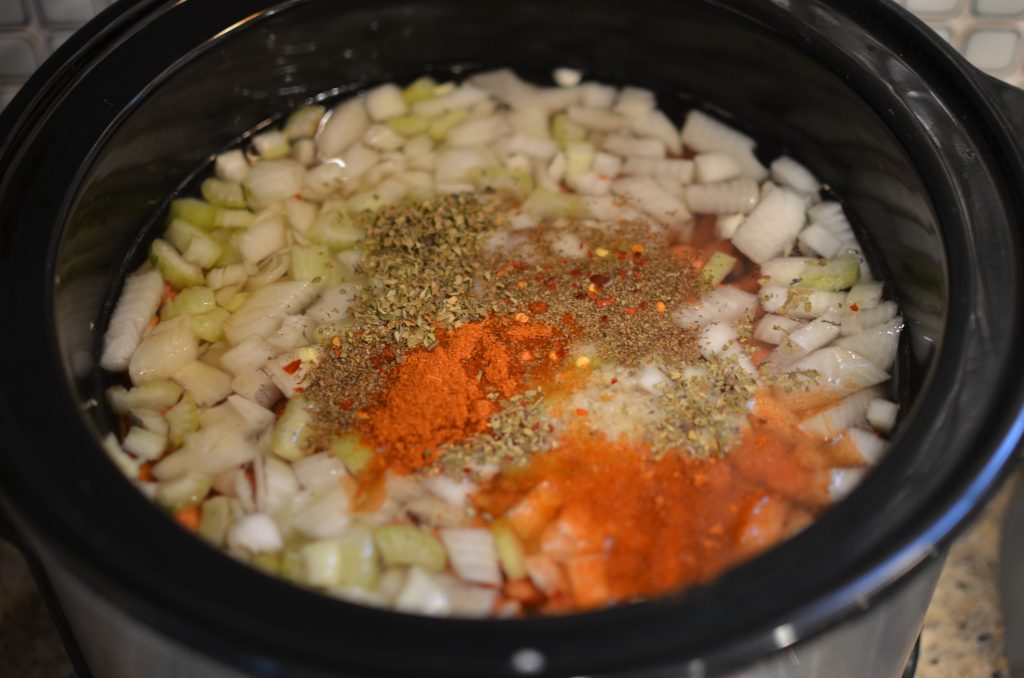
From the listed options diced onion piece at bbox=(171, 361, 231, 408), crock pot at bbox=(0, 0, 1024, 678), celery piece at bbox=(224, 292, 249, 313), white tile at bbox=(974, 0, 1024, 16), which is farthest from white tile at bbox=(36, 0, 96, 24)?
→ white tile at bbox=(974, 0, 1024, 16)

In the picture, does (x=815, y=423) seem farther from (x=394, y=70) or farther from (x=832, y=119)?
(x=394, y=70)

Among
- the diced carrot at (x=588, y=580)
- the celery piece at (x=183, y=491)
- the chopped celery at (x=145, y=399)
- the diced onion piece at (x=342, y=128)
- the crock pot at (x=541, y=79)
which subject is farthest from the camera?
the diced onion piece at (x=342, y=128)

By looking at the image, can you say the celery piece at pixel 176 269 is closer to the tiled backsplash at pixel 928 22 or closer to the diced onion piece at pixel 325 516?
the diced onion piece at pixel 325 516

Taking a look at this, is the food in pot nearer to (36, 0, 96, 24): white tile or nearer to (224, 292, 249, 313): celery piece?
(224, 292, 249, 313): celery piece

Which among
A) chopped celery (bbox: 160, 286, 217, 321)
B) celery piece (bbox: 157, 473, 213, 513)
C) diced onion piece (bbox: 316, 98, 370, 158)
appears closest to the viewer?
celery piece (bbox: 157, 473, 213, 513)

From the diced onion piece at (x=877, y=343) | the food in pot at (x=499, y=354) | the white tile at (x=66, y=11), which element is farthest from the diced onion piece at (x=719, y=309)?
the white tile at (x=66, y=11)

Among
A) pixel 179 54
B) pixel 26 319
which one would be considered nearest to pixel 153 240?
pixel 179 54
